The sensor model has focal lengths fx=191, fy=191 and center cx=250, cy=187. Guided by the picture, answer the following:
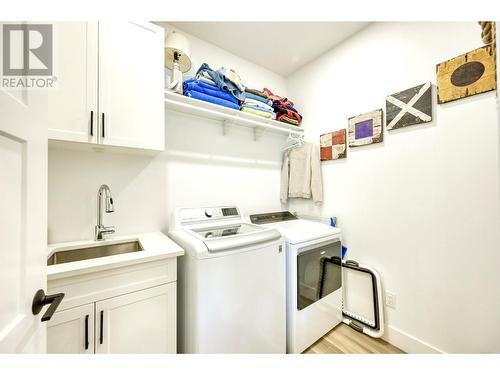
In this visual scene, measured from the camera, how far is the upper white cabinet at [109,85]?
105 centimetres

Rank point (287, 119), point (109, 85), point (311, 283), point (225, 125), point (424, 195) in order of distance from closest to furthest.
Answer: point (109, 85) < point (424, 195) < point (311, 283) < point (225, 125) < point (287, 119)

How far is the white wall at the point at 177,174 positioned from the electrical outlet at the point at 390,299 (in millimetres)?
1293

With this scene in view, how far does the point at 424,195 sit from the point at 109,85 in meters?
2.27

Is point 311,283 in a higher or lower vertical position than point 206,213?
lower

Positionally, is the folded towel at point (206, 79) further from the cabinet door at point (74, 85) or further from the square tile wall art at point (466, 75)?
the square tile wall art at point (466, 75)

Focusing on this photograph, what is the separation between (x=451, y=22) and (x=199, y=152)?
Result: 209 cm

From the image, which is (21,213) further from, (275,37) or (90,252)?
(275,37)

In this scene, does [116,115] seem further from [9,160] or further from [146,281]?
[146,281]

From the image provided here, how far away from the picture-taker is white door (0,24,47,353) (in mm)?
502

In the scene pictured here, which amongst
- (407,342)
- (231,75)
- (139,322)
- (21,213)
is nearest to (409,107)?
(231,75)

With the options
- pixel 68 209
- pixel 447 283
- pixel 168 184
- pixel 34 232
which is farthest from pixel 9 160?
pixel 447 283

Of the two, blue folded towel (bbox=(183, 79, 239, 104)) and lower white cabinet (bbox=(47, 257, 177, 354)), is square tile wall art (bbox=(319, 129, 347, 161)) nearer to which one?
blue folded towel (bbox=(183, 79, 239, 104))

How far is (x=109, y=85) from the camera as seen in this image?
1.16 meters
